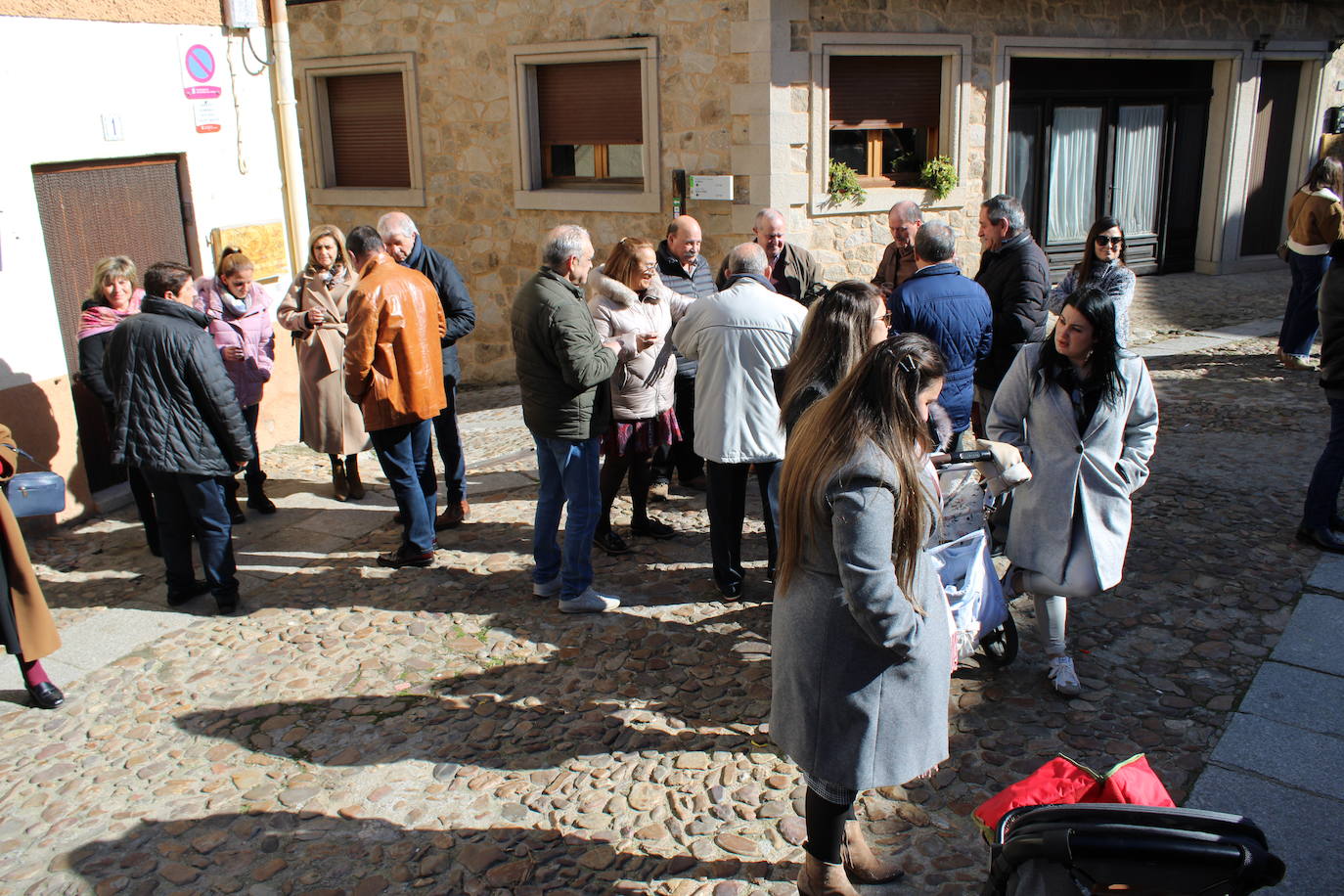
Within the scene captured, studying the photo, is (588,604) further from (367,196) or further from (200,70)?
(367,196)

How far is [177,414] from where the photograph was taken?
509 centimetres

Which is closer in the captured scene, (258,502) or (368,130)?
(258,502)

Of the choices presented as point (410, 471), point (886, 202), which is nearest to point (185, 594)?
point (410, 471)

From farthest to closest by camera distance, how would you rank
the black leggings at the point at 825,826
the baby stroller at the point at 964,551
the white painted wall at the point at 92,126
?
1. the white painted wall at the point at 92,126
2. the baby stroller at the point at 964,551
3. the black leggings at the point at 825,826

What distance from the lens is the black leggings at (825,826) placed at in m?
2.98

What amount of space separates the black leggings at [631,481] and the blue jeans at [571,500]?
53 centimetres

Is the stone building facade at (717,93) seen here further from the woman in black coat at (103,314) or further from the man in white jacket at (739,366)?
the woman in black coat at (103,314)

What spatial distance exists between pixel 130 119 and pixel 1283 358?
30.9ft

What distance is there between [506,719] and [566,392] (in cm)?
150

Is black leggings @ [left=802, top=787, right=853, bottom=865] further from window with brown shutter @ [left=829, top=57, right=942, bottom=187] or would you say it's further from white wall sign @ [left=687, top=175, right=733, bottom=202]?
window with brown shutter @ [left=829, top=57, right=942, bottom=187]

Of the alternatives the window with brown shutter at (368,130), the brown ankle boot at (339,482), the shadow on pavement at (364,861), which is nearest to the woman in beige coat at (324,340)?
the brown ankle boot at (339,482)

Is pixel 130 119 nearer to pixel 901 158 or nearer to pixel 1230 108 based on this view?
pixel 901 158

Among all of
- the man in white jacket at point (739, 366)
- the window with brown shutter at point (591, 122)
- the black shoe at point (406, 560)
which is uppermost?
the window with brown shutter at point (591, 122)

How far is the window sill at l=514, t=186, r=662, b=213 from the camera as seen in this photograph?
11172 mm
